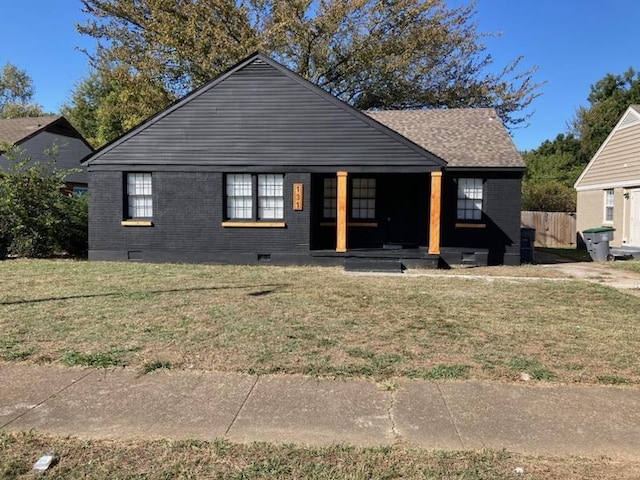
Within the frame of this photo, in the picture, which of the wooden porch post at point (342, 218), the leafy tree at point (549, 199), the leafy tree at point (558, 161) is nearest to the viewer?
the wooden porch post at point (342, 218)

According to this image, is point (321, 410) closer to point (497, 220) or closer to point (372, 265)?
point (372, 265)

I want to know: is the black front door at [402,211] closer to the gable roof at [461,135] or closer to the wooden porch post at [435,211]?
the gable roof at [461,135]

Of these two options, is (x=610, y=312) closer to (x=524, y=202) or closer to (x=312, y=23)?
(x=312, y=23)

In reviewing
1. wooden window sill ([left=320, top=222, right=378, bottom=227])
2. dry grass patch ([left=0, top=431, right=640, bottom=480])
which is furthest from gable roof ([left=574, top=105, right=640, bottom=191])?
dry grass patch ([left=0, top=431, right=640, bottom=480])

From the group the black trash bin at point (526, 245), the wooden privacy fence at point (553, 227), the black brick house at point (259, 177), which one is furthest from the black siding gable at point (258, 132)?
the wooden privacy fence at point (553, 227)

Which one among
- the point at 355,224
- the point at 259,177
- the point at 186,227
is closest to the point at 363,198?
the point at 355,224

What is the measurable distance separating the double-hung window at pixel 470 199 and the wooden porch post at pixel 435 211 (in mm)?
1902

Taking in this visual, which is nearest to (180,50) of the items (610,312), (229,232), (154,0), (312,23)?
(154,0)

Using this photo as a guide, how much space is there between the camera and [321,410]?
4.38 meters

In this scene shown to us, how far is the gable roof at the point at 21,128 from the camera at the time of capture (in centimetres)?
2706

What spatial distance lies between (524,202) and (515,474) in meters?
32.6

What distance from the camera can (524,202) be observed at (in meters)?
33.2

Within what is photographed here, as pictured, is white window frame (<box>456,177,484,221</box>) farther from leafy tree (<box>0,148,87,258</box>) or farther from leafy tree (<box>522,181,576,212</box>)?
leafy tree (<box>522,181,576,212</box>)

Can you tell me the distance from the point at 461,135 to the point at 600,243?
6.50m
